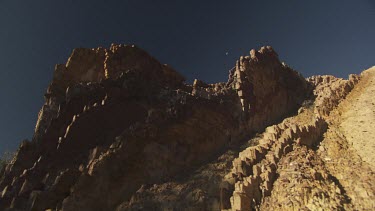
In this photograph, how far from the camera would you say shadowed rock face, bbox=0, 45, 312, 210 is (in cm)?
3584

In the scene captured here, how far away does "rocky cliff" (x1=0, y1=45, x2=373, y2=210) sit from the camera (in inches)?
1283

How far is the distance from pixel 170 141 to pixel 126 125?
4526 millimetres

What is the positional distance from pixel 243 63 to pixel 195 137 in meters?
13.9

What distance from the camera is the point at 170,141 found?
1614 inches

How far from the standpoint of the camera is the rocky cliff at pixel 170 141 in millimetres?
32594

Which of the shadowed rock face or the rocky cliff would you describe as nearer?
the rocky cliff

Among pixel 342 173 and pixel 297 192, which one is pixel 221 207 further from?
pixel 342 173

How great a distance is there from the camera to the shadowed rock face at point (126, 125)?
35.8 meters

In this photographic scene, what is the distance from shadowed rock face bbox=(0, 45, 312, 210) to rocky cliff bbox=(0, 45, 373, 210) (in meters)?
0.10

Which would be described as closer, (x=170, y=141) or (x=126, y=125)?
(x=170, y=141)

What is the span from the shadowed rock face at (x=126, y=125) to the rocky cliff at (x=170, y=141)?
10 centimetres

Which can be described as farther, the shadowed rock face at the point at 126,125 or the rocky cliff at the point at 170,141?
the shadowed rock face at the point at 126,125

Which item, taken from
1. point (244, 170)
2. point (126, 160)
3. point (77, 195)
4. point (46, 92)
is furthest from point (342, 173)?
point (46, 92)

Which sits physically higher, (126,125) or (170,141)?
(126,125)
